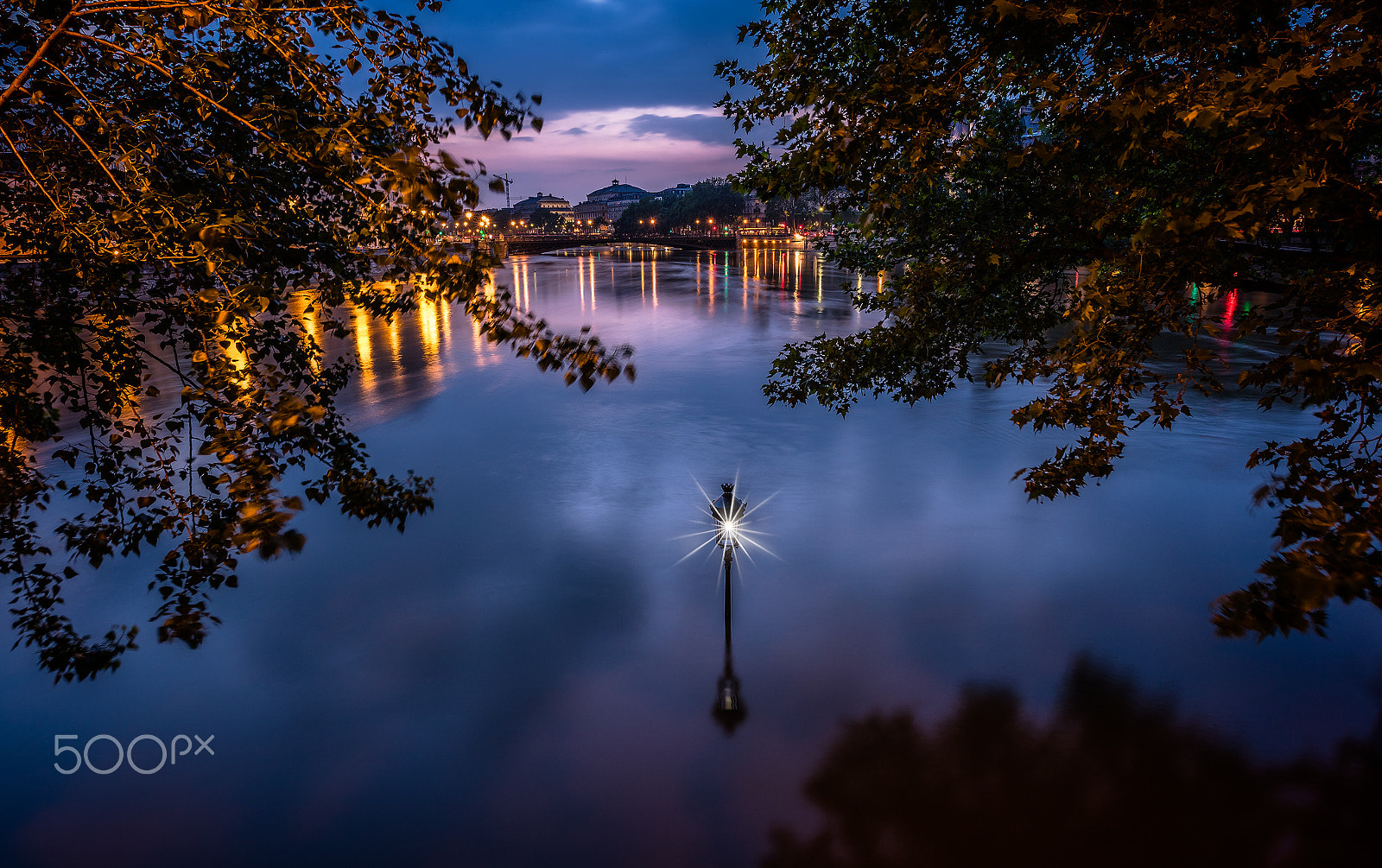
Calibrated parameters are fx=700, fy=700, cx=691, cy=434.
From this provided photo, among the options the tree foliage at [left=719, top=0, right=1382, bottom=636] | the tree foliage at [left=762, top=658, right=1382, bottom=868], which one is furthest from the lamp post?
the tree foliage at [left=719, top=0, right=1382, bottom=636]

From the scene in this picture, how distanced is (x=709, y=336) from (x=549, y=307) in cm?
2311

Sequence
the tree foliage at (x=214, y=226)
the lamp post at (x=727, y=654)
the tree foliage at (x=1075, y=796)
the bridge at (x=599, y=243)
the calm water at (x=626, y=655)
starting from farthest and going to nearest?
1. the bridge at (x=599, y=243)
2. the lamp post at (x=727, y=654)
3. the calm water at (x=626, y=655)
4. the tree foliage at (x=1075, y=796)
5. the tree foliage at (x=214, y=226)

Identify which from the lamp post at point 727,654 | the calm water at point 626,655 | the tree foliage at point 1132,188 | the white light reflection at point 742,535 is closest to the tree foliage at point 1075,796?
the calm water at point 626,655

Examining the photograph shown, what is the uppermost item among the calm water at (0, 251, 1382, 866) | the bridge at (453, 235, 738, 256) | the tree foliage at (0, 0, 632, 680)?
the bridge at (453, 235, 738, 256)

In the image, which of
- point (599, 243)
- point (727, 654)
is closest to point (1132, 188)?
point (727, 654)

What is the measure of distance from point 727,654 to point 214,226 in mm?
12044

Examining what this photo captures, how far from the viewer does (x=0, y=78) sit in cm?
468

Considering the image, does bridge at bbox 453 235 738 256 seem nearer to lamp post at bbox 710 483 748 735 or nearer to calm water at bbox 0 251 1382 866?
calm water at bbox 0 251 1382 866

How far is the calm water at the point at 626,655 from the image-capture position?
10594 millimetres

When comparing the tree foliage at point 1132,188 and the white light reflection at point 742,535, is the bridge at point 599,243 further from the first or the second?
the tree foliage at point 1132,188

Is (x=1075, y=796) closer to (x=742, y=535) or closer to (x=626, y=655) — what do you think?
(x=626, y=655)

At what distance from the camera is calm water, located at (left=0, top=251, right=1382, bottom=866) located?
1059 centimetres

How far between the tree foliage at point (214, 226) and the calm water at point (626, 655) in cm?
640

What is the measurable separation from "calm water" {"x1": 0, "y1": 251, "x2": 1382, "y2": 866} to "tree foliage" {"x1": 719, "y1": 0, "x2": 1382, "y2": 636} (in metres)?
6.54
